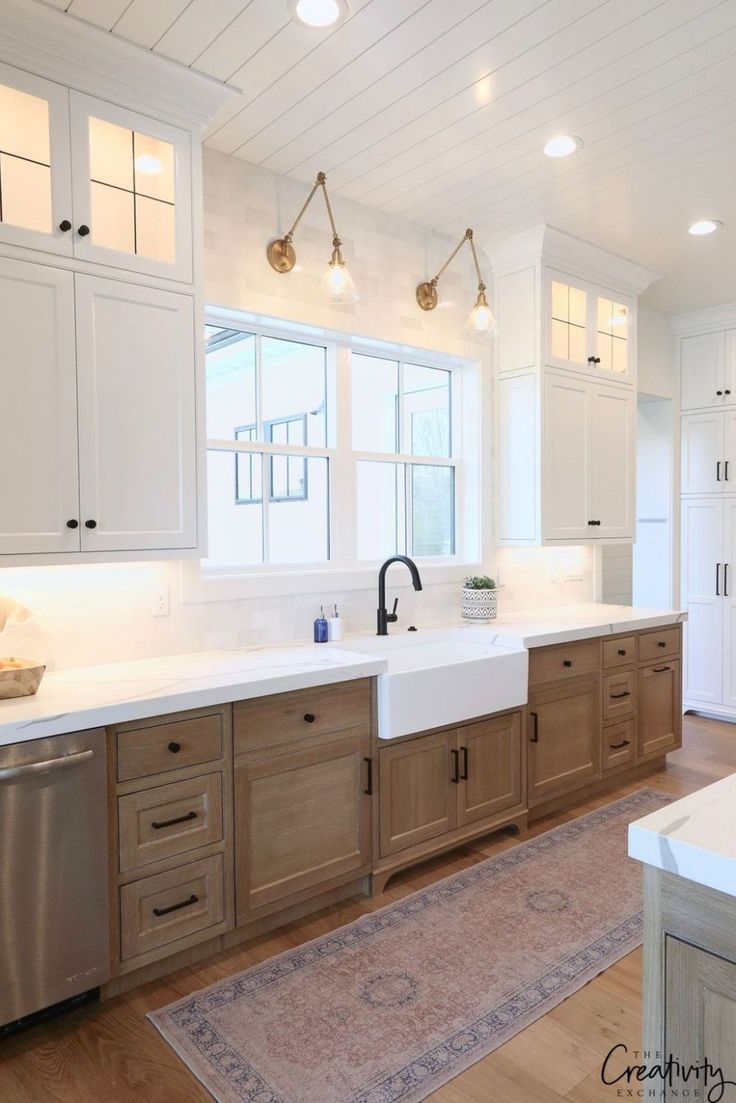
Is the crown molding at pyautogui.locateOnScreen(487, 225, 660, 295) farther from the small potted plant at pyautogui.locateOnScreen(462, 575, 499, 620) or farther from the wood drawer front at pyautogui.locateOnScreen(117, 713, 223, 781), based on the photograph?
the wood drawer front at pyautogui.locateOnScreen(117, 713, 223, 781)

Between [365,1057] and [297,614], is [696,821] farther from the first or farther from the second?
[297,614]

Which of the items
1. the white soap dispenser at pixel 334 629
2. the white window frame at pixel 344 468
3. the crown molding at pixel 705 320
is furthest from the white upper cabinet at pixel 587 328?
the white soap dispenser at pixel 334 629

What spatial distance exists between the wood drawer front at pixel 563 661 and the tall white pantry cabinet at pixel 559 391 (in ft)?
2.07

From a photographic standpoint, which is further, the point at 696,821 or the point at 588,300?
the point at 588,300

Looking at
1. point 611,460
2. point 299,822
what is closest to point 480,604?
point 611,460

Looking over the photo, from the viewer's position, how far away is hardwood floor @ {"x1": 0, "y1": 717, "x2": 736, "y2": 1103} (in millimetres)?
1814

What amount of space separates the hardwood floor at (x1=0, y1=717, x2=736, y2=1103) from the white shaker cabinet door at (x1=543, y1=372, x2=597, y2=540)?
2233 mm

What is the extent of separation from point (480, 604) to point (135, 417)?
205 centimetres

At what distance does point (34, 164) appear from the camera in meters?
2.21

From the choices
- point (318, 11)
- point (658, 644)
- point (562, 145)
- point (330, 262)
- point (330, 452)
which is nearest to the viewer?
point (318, 11)

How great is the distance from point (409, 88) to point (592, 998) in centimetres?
303

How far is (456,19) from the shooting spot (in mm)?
2197

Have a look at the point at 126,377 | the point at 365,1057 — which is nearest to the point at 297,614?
the point at 126,377

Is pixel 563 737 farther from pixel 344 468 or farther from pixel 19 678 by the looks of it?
pixel 19 678
